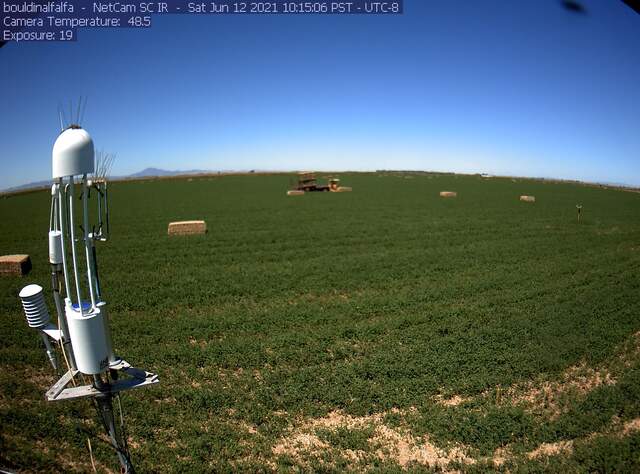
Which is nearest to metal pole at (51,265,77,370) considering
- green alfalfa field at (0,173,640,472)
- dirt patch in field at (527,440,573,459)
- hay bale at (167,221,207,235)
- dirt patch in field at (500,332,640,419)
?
green alfalfa field at (0,173,640,472)

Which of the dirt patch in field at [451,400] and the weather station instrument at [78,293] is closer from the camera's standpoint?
the weather station instrument at [78,293]

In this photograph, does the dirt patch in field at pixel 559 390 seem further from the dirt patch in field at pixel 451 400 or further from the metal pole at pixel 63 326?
the metal pole at pixel 63 326

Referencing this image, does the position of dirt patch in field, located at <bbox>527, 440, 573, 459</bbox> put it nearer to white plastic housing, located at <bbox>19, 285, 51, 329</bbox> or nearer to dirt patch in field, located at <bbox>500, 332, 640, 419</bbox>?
dirt patch in field, located at <bbox>500, 332, 640, 419</bbox>

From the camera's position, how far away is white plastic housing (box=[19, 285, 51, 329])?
3.13 m

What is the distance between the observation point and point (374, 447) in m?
5.09

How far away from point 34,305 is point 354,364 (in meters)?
5.22

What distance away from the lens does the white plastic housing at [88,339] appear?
9.07ft

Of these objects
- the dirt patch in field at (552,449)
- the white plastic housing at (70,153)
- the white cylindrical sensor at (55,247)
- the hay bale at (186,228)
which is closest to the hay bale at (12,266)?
the hay bale at (186,228)

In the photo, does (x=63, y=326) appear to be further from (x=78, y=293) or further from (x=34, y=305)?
(x=78, y=293)

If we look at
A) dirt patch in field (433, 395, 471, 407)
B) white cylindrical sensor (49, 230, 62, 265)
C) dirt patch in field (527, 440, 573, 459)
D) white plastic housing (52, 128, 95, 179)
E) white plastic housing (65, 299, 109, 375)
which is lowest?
dirt patch in field (527, 440, 573, 459)

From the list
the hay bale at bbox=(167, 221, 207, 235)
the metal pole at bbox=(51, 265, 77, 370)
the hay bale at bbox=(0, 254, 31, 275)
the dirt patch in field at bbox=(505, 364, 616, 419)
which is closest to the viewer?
the metal pole at bbox=(51, 265, 77, 370)

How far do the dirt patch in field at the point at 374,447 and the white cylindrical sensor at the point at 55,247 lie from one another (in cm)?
373

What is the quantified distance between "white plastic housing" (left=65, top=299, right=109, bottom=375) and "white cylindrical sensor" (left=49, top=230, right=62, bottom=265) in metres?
0.34

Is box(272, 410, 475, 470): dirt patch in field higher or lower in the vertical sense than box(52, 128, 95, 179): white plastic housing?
lower
